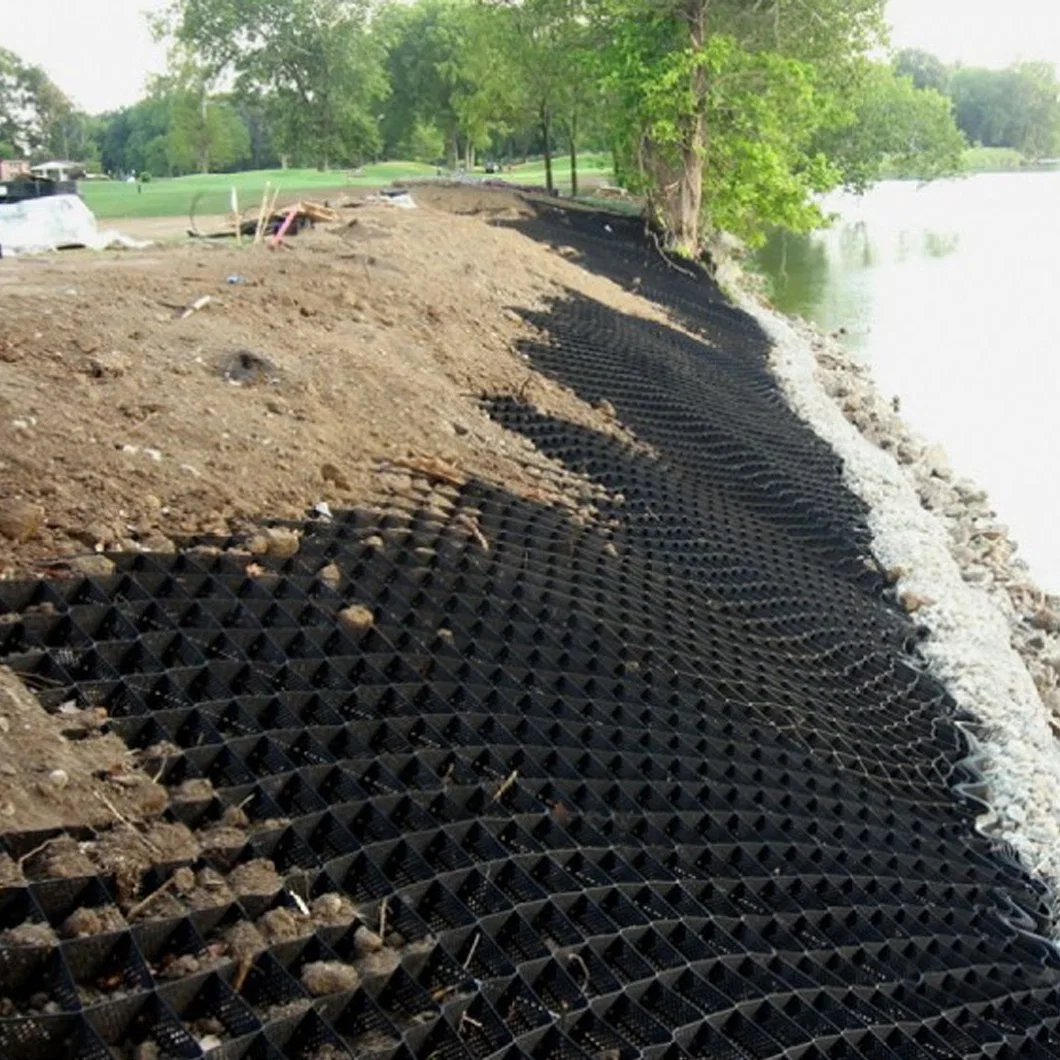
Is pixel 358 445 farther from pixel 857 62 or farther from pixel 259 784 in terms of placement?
pixel 857 62

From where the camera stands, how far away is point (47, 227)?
17516mm

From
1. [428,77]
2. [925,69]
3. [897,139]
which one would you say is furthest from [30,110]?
[925,69]

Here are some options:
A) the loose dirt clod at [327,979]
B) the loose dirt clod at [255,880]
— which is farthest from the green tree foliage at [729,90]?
the loose dirt clod at [327,979]

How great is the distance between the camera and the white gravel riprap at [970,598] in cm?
672

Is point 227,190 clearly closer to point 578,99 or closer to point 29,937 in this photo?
point 578,99

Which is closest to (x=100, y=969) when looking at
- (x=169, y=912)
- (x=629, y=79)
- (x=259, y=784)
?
(x=169, y=912)

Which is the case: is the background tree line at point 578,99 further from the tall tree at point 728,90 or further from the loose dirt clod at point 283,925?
the loose dirt clod at point 283,925

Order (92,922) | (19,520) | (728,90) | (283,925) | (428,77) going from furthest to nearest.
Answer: (428,77) < (728,90) < (19,520) < (283,925) < (92,922)

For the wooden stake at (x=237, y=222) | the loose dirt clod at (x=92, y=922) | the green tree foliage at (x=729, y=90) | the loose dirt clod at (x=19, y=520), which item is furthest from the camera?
the green tree foliage at (x=729, y=90)

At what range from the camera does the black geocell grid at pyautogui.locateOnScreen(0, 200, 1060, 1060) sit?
3.39 metres

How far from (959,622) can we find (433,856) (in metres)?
5.96

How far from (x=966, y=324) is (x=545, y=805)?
25754mm

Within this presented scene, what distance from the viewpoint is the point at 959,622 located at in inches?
347

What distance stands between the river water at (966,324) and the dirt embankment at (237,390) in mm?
8033
